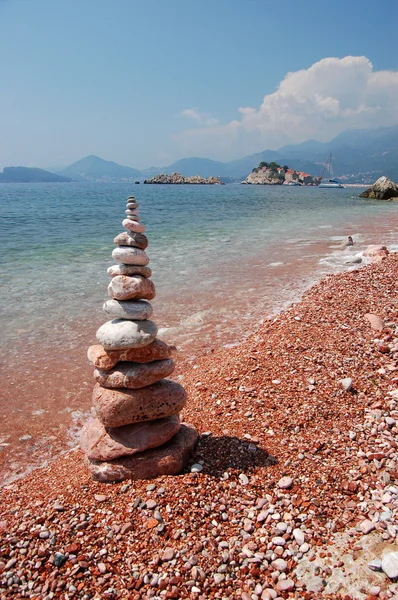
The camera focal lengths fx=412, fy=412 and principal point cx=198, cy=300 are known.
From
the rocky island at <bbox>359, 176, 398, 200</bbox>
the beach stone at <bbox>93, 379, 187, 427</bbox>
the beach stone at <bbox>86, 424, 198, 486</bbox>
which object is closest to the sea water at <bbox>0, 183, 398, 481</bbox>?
the beach stone at <bbox>86, 424, 198, 486</bbox>

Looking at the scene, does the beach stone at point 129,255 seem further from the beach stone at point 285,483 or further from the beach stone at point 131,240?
the beach stone at point 285,483

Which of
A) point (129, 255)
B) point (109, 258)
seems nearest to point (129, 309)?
point (129, 255)

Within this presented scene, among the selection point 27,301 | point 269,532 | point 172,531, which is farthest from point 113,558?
point 27,301

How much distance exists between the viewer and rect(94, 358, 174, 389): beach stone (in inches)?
224

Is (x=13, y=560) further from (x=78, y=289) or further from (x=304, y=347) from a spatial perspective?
(x=78, y=289)

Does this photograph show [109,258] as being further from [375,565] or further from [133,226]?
[375,565]

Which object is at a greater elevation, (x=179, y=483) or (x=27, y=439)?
(x=179, y=483)

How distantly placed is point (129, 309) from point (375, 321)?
6424mm

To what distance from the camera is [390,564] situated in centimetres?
406

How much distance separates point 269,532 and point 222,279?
1371 centimetres

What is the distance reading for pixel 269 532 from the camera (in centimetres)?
468

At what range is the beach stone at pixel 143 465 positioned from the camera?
18.3 feet

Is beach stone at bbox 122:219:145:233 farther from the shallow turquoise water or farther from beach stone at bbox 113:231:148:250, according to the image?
the shallow turquoise water

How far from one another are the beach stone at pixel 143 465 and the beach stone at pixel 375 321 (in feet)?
18.9
